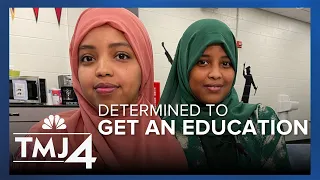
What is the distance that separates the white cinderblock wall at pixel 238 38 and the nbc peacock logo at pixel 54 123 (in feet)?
0.67

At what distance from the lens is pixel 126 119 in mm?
2430

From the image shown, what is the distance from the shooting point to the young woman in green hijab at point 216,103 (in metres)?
2.38

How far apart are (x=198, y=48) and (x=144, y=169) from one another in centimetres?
80

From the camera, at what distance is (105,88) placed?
237cm

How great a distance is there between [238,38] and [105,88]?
854 millimetres

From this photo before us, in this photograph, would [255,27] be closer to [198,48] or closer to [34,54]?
[198,48]

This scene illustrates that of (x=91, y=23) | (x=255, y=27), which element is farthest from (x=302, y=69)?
(x=91, y=23)

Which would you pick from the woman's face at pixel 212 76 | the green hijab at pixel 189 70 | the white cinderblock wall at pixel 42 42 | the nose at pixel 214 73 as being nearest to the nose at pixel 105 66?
the white cinderblock wall at pixel 42 42

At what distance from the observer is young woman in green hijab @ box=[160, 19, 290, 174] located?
2383 millimetres

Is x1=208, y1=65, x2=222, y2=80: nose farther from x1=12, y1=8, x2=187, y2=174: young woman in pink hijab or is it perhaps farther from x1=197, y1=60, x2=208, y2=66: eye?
x1=12, y1=8, x2=187, y2=174: young woman in pink hijab

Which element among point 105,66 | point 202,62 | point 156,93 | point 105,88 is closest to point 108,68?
point 105,66

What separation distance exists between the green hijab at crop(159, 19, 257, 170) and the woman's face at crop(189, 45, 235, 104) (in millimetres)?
27

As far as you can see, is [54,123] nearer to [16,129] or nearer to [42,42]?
[16,129]

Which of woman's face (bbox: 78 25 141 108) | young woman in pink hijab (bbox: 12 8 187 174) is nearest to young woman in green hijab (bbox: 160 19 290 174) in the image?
young woman in pink hijab (bbox: 12 8 187 174)
